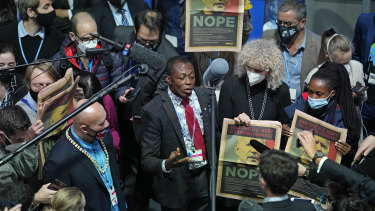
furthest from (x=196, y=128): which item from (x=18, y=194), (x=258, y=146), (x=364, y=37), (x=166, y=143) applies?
(x=364, y=37)

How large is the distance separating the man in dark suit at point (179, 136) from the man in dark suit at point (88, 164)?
1.63ft

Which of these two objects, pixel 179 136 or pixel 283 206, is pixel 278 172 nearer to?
pixel 283 206

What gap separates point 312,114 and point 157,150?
1.58 meters

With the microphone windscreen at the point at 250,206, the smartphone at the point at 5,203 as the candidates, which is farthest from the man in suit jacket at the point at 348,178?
the smartphone at the point at 5,203

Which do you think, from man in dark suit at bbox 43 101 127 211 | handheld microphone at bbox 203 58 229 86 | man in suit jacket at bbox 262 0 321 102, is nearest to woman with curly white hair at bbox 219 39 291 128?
man in suit jacket at bbox 262 0 321 102

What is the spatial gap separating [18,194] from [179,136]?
178cm

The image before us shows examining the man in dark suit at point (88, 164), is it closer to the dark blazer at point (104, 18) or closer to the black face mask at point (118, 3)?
the dark blazer at point (104, 18)

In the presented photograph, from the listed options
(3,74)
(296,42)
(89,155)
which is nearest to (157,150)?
(89,155)

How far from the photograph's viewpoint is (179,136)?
16.8ft

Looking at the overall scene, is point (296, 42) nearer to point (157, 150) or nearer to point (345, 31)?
point (157, 150)

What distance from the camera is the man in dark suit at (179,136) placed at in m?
5.14

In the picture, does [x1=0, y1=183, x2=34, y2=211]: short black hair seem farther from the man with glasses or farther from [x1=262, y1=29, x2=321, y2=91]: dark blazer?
[x1=262, y1=29, x2=321, y2=91]: dark blazer

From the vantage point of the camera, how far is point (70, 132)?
15.3 feet

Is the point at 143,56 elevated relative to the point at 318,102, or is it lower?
elevated
